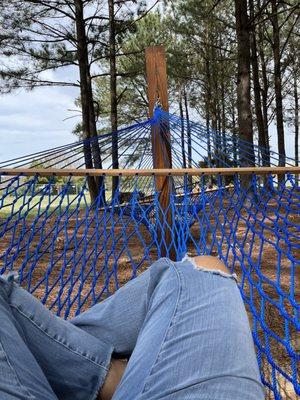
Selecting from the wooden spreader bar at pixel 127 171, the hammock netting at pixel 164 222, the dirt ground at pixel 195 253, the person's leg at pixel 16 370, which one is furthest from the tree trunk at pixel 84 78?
the person's leg at pixel 16 370

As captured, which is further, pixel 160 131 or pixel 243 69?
pixel 243 69

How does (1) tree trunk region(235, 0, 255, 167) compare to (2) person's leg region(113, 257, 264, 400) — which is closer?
(2) person's leg region(113, 257, 264, 400)

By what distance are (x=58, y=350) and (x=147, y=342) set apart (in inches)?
6.4

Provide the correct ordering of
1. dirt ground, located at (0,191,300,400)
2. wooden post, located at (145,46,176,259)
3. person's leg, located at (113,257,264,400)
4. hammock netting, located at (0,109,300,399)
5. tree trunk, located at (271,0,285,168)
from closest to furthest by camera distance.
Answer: person's leg, located at (113,257,264,400)
dirt ground, located at (0,191,300,400)
hammock netting, located at (0,109,300,399)
wooden post, located at (145,46,176,259)
tree trunk, located at (271,0,285,168)

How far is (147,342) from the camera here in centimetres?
58

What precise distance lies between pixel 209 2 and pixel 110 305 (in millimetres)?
8961

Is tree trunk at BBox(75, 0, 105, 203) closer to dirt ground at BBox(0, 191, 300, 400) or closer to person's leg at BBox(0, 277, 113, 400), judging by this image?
dirt ground at BBox(0, 191, 300, 400)

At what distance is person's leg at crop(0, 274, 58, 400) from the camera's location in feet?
1.61

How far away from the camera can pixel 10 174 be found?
6.21ft

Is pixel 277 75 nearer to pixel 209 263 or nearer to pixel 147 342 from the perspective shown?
pixel 209 263

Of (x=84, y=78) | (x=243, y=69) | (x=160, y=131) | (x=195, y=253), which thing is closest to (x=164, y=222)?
(x=160, y=131)

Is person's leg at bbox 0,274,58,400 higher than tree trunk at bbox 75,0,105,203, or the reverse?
tree trunk at bbox 75,0,105,203

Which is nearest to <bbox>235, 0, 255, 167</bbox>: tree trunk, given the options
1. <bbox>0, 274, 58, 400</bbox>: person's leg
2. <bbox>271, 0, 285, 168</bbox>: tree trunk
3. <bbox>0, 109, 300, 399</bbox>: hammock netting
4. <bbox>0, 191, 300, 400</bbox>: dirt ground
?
<bbox>0, 191, 300, 400</bbox>: dirt ground

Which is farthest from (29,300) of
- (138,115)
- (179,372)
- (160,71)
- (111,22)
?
(138,115)
